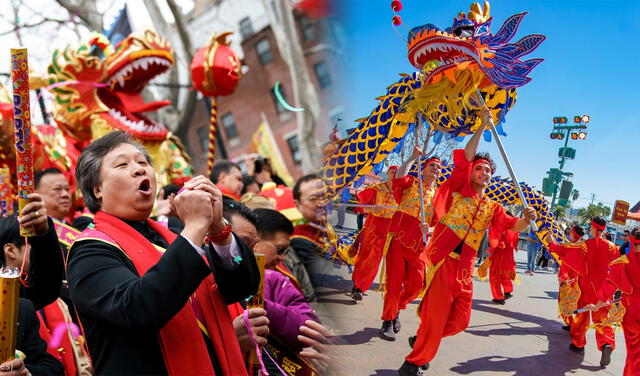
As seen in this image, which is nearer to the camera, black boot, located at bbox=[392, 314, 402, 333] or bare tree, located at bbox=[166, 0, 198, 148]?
black boot, located at bbox=[392, 314, 402, 333]

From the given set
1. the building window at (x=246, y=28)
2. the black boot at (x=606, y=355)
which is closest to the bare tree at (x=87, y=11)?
the building window at (x=246, y=28)

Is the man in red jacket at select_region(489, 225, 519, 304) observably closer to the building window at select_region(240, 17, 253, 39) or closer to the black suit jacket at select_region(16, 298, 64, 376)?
the black suit jacket at select_region(16, 298, 64, 376)

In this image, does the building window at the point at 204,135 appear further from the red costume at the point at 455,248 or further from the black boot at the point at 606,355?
the black boot at the point at 606,355

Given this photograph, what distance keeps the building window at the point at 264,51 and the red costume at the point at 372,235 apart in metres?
6.86

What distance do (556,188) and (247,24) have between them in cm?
810

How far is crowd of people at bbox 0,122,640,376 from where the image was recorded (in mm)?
1269

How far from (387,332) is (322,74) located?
0.79m

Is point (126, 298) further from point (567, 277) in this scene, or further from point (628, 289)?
point (628, 289)

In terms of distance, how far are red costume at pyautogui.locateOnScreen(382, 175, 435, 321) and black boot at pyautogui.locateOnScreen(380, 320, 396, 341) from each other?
0.09 ft

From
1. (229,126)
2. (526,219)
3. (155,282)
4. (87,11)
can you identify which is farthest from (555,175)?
(229,126)

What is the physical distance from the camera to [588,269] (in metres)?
1.73

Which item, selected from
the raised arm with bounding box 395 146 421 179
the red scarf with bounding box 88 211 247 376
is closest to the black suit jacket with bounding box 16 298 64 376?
the red scarf with bounding box 88 211 247 376

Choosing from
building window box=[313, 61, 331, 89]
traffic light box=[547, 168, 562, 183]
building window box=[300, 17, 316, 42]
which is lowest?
traffic light box=[547, 168, 562, 183]

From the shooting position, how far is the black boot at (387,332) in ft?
5.41
